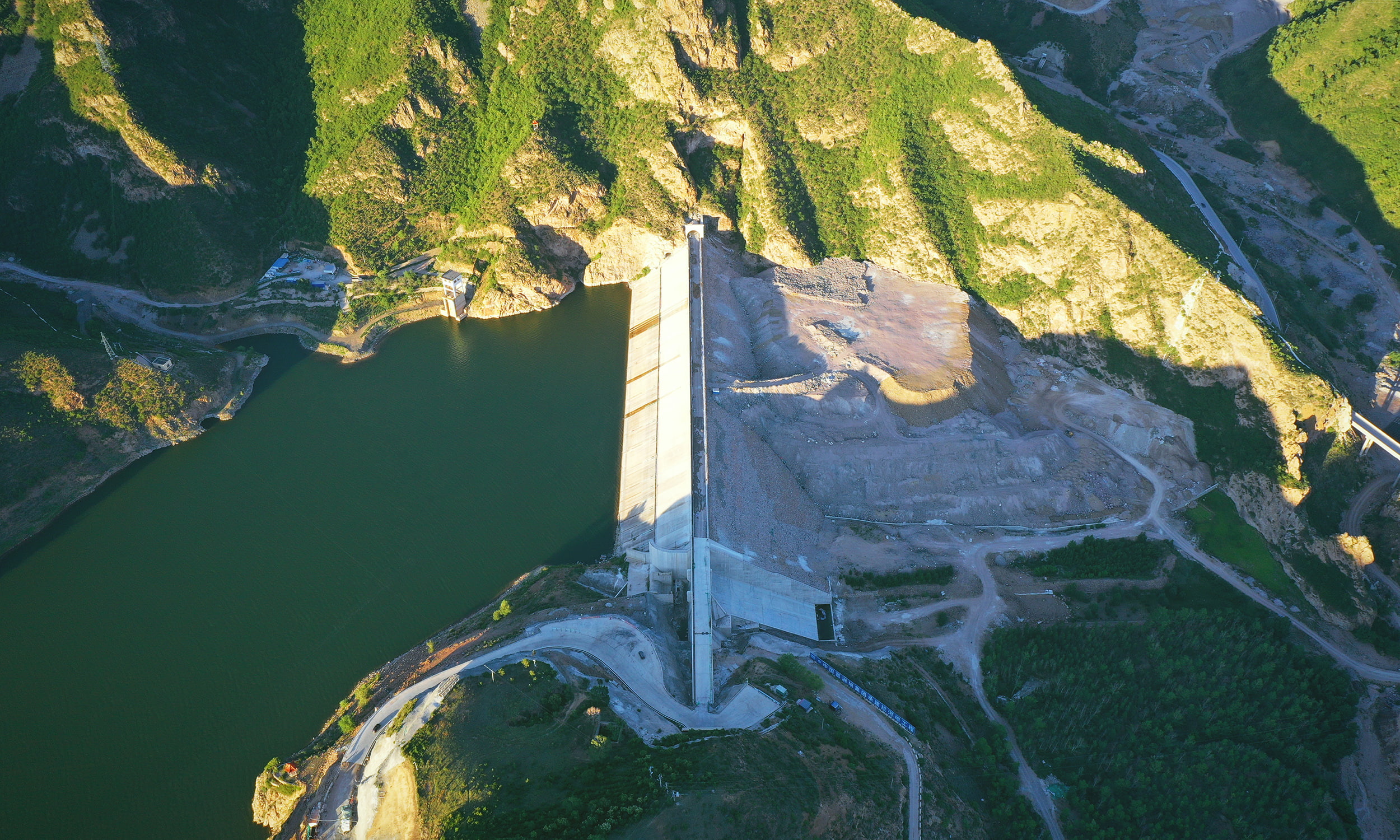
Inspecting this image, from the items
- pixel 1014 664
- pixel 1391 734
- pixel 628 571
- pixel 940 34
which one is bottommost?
pixel 1391 734

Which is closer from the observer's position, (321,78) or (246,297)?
(246,297)

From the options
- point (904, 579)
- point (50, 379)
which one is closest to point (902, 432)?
point (904, 579)

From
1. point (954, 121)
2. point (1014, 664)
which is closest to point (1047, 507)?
point (1014, 664)

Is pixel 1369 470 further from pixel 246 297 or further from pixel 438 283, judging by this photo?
pixel 246 297

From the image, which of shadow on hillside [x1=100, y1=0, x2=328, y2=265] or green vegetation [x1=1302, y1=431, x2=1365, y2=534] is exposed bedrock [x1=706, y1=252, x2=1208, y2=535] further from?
shadow on hillside [x1=100, y1=0, x2=328, y2=265]

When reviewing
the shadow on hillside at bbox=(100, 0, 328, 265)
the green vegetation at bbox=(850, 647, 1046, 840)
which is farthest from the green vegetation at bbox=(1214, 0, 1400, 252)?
the shadow on hillside at bbox=(100, 0, 328, 265)

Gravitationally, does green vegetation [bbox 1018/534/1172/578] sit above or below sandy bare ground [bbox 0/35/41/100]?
below
